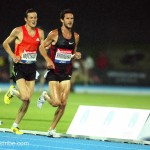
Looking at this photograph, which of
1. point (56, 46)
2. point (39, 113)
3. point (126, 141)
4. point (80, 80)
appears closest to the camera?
point (126, 141)

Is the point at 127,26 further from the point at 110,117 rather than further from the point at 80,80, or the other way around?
the point at 110,117

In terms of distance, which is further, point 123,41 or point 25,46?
point 123,41

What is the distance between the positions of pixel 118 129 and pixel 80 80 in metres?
22.6

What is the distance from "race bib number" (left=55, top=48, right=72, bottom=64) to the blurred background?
18.8 m

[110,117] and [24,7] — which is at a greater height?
[110,117]

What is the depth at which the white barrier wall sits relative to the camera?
1063 cm

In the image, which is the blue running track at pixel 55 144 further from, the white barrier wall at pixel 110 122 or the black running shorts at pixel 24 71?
the black running shorts at pixel 24 71

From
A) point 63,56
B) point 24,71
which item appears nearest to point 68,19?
point 63,56

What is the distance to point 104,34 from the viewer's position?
34.5m

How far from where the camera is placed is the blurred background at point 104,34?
32250 millimetres

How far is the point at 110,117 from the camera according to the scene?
11102 mm

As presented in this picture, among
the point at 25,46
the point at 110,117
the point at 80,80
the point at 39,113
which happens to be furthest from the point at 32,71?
the point at 80,80

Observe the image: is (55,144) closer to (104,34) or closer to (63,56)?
(63,56)

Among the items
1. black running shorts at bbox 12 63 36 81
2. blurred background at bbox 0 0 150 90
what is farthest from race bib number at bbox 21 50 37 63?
blurred background at bbox 0 0 150 90
